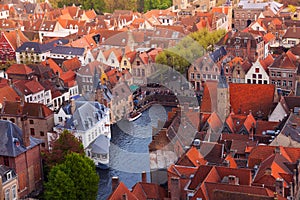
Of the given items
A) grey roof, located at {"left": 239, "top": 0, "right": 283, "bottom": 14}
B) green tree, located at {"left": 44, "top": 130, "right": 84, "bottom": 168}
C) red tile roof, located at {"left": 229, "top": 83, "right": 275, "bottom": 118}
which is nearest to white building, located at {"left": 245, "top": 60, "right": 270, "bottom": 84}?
red tile roof, located at {"left": 229, "top": 83, "right": 275, "bottom": 118}

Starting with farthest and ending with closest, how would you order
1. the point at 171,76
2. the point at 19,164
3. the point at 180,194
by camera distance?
the point at 171,76
the point at 19,164
the point at 180,194

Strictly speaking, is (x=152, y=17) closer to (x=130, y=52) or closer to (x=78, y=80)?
(x=130, y=52)

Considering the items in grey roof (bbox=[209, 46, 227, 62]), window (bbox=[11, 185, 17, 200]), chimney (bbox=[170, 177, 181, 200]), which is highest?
grey roof (bbox=[209, 46, 227, 62])

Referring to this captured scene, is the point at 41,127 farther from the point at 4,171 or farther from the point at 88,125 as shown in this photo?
the point at 4,171

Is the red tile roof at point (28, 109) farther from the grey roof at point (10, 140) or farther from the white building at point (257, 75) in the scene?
the white building at point (257, 75)

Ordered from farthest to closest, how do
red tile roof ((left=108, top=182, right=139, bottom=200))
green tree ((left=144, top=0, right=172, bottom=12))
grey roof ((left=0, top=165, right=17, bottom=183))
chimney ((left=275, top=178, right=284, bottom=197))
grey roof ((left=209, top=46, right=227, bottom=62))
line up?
green tree ((left=144, top=0, right=172, bottom=12)), grey roof ((left=209, top=46, right=227, bottom=62)), grey roof ((left=0, top=165, right=17, bottom=183)), red tile roof ((left=108, top=182, right=139, bottom=200)), chimney ((left=275, top=178, right=284, bottom=197))

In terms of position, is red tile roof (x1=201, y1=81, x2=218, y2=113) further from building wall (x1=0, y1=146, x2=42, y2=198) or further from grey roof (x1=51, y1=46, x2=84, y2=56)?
grey roof (x1=51, y1=46, x2=84, y2=56)

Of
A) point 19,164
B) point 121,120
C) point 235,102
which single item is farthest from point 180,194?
point 121,120

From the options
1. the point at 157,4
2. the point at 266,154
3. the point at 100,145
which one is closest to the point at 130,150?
the point at 100,145
